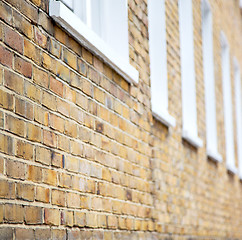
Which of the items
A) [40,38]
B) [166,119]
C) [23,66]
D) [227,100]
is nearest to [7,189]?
[23,66]

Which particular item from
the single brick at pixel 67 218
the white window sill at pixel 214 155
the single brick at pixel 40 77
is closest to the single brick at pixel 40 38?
the single brick at pixel 40 77

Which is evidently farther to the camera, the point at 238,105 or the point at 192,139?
the point at 238,105

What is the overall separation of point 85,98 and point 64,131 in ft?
1.23

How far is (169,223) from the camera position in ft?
17.8

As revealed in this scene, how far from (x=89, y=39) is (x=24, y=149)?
37.8 inches

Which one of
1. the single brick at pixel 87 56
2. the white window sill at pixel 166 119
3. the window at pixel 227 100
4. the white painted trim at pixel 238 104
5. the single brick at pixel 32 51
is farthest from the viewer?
the white painted trim at pixel 238 104

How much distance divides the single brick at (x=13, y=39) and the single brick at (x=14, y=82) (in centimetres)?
13

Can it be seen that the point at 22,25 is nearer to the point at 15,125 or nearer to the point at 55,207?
the point at 15,125

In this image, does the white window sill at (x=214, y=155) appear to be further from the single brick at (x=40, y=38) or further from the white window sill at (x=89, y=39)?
the single brick at (x=40, y=38)

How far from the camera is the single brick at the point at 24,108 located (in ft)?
8.52

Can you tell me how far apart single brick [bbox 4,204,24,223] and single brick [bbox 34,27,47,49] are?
2.61 feet

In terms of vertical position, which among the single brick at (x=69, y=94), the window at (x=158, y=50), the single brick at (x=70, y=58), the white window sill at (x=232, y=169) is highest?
the window at (x=158, y=50)

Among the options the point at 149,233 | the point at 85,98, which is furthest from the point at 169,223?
the point at 85,98

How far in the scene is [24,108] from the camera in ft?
8.71
